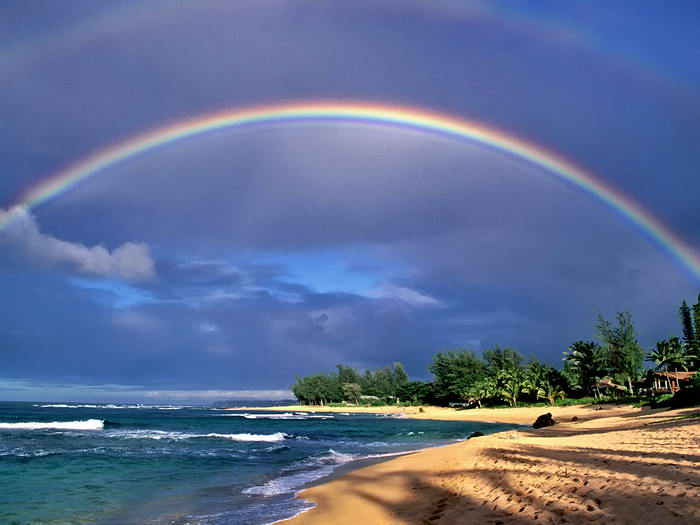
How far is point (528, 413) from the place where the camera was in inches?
2751

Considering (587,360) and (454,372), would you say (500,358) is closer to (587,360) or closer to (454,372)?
(454,372)

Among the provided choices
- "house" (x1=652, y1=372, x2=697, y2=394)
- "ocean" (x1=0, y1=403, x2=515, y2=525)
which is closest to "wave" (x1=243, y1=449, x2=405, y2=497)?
"ocean" (x1=0, y1=403, x2=515, y2=525)

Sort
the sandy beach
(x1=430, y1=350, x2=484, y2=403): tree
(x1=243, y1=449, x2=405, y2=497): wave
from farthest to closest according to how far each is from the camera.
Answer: (x1=430, y1=350, x2=484, y2=403): tree
(x1=243, y1=449, x2=405, y2=497): wave
the sandy beach

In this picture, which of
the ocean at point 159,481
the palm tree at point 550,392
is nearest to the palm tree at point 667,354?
the palm tree at point 550,392

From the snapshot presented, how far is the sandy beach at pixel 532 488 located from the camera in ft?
25.6

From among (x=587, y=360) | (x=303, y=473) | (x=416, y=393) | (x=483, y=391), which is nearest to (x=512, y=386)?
(x=483, y=391)

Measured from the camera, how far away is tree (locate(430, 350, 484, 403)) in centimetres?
10856

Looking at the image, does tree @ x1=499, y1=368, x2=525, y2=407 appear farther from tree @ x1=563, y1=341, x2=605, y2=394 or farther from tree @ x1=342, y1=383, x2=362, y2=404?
tree @ x1=342, y1=383, x2=362, y2=404

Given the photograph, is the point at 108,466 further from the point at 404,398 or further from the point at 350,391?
the point at 350,391

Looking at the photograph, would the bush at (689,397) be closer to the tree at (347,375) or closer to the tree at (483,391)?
the tree at (483,391)

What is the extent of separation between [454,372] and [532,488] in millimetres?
105466

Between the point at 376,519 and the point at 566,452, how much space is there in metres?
7.99

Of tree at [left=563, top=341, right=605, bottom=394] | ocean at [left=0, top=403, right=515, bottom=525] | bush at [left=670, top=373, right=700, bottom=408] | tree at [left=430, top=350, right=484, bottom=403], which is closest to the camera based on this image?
ocean at [left=0, top=403, right=515, bottom=525]

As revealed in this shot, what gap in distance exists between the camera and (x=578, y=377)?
7962cm
